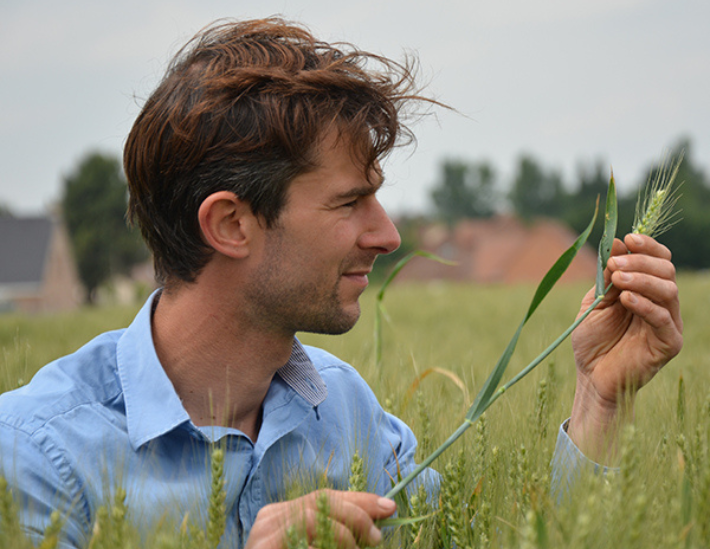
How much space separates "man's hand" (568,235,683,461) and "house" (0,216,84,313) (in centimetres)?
3334

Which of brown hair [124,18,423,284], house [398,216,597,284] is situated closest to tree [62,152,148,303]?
house [398,216,597,284]

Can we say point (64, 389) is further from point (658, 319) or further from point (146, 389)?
point (658, 319)

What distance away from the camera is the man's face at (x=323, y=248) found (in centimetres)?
179

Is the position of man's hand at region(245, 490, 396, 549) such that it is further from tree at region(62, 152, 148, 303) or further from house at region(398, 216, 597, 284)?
house at region(398, 216, 597, 284)

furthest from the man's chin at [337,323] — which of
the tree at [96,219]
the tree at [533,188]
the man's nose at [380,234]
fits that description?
the tree at [533,188]

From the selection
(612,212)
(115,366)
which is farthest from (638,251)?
(115,366)

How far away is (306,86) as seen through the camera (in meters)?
1.84

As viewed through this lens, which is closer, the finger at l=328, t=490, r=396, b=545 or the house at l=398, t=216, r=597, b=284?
the finger at l=328, t=490, r=396, b=545

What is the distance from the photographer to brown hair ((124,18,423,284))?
1.84m

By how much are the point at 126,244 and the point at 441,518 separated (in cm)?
3953

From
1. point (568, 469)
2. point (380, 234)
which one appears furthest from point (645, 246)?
point (380, 234)

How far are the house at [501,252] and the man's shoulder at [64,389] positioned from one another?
4368 cm

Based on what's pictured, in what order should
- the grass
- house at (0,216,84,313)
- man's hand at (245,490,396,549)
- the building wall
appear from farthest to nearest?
1. the building wall
2. house at (0,216,84,313)
3. man's hand at (245,490,396,549)
4. the grass

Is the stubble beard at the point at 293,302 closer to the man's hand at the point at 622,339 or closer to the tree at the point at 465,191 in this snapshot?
the man's hand at the point at 622,339
